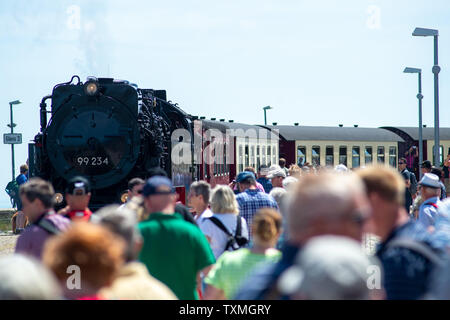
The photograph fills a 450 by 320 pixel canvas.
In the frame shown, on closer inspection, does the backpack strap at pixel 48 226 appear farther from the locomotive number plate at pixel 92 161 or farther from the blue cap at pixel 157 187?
the locomotive number plate at pixel 92 161

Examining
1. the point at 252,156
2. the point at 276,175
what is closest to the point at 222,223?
the point at 276,175

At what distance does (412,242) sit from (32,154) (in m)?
10.7

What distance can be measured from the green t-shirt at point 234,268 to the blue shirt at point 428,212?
10.9 feet

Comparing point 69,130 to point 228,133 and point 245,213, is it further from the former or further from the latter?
point 228,133

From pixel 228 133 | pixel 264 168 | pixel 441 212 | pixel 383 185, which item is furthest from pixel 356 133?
pixel 383 185

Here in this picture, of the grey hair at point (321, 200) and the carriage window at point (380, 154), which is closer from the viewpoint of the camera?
the grey hair at point (321, 200)

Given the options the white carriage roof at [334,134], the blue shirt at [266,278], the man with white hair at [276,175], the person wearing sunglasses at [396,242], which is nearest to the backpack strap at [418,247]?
the person wearing sunglasses at [396,242]

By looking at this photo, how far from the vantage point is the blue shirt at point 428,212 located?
25.5 ft

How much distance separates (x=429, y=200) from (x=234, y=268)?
376cm

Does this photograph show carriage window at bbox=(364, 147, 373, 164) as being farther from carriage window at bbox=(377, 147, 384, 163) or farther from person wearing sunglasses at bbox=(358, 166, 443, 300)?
person wearing sunglasses at bbox=(358, 166, 443, 300)

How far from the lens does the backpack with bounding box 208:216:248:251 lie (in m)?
6.94

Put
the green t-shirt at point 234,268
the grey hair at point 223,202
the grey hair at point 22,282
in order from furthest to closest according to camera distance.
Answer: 1. the grey hair at point 223,202
2. the green t-shirt at point 234,268
3. the grey hair at point 22,282

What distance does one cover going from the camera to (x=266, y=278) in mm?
3039

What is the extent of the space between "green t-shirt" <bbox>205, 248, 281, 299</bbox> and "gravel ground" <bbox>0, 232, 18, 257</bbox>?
10.1 meters
